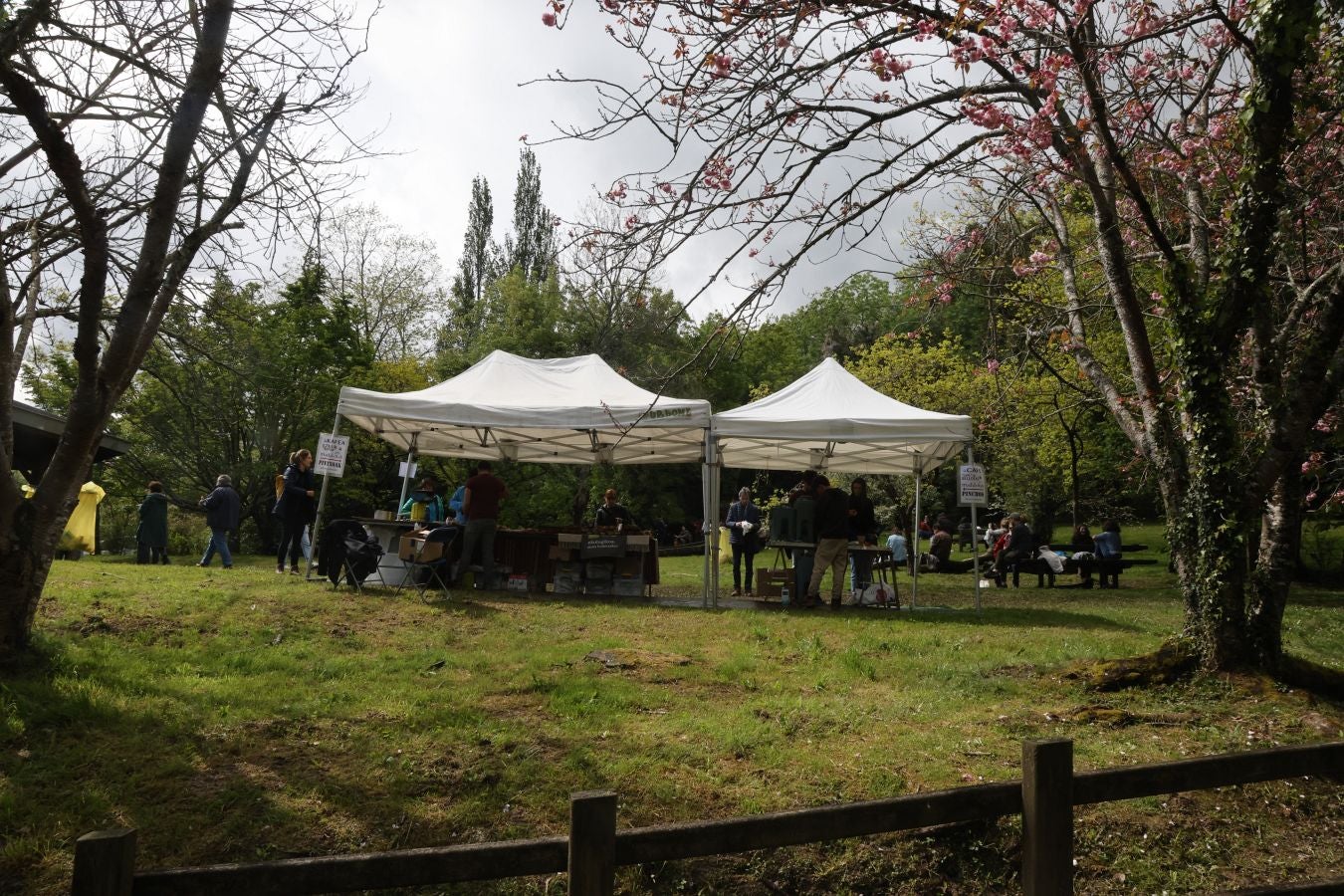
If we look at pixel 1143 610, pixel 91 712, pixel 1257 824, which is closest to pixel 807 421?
pixel 1143 610

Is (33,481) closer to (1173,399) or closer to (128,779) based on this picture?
(128,779)

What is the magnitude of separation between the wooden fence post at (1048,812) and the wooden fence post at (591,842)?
1.55 meters

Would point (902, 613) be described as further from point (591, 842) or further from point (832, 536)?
point (591, 842)

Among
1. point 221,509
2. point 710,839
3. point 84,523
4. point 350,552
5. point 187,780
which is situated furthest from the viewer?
point 84,523

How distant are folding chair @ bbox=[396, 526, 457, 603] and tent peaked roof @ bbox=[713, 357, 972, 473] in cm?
373

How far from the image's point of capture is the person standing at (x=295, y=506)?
520 inches

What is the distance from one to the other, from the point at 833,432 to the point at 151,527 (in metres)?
12.1

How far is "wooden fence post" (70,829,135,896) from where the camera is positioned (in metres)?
2.37

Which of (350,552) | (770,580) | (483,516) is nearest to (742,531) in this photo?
(770,580)

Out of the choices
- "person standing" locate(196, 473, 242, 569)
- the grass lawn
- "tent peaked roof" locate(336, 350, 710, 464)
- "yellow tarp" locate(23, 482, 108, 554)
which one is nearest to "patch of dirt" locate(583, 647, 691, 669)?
the grass lawn

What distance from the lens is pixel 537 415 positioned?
41.4 feet

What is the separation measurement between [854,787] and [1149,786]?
2174mm

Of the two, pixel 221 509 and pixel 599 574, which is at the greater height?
pixel 221 509

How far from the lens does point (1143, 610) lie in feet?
42.4
